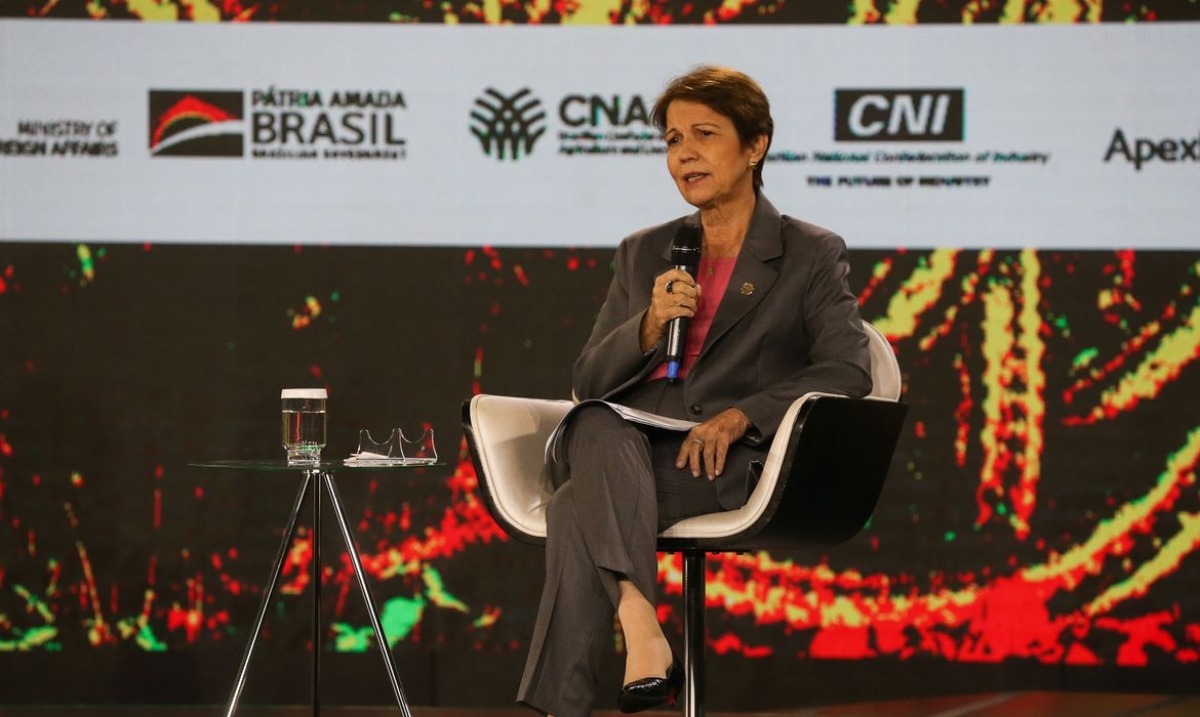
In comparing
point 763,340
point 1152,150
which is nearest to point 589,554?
point 763,340

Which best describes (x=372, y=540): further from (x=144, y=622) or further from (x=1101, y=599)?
(x=1101, y=599)

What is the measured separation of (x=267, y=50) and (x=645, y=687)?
234cm

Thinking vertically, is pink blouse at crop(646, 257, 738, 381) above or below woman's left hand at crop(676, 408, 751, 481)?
above

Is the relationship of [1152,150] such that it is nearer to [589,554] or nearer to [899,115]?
A: [899,115]

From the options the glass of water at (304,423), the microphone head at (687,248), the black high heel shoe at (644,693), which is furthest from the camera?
the glass of water at (304,423)

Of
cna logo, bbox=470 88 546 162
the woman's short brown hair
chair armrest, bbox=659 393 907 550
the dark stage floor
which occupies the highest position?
cna logo, bbox=470 88 546 162

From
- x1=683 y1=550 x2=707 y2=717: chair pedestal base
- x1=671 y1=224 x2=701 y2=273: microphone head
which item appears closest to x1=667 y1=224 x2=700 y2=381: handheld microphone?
x1=671 y1=224 x2=701 y2=273: microphone head

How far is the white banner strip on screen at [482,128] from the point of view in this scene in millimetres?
3652

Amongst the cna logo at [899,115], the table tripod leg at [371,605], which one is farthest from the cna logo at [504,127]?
the table tripod leg at [371,605]

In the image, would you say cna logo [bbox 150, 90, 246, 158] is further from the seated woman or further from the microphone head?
the microphone head

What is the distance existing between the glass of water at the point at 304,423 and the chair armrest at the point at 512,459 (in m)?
0.44

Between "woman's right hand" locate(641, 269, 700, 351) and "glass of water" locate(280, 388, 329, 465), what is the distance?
0.79m

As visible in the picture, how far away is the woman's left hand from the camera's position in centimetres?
233

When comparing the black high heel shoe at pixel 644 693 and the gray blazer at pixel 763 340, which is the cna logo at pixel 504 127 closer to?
the gray blazer at pixel 763 340
